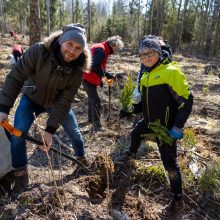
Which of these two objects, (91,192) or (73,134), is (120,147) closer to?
(73,134)

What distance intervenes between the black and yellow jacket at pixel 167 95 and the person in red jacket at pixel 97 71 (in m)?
2.42

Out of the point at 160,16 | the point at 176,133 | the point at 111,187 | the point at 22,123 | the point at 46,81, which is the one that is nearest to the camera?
the point at 176,133

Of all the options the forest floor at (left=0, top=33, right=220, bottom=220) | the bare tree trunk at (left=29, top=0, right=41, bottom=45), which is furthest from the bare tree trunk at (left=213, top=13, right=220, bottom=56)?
the forest floor at (left=0, top=33, right=220, bottom=220)

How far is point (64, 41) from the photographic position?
3230 millimetres

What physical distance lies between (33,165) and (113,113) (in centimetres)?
288

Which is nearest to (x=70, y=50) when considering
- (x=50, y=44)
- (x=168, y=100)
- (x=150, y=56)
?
(x=50, y=44)

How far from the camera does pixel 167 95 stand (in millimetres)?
3244

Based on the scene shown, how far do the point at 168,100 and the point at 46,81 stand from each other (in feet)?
4.19

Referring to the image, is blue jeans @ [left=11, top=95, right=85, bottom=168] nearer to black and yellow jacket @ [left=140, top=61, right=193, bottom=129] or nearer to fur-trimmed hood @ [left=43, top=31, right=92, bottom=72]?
fur-trimmed hood @ [left=43, top=31, right=92, bottom=72]

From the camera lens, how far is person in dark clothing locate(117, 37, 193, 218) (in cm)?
310

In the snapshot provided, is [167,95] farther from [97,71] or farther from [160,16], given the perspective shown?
[160,16]

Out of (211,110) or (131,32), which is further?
(131,32)

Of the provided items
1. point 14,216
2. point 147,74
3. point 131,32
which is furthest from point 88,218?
point 131,32

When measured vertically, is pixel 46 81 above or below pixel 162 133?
above
